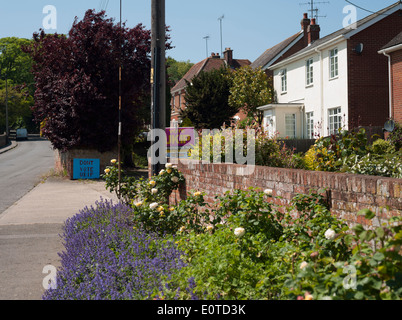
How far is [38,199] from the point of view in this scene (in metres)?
13.2

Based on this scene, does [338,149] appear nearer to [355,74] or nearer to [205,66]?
[355,74]

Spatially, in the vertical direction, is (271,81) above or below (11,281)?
above

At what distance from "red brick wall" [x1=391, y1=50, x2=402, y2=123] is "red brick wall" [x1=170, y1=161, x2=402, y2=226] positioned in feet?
49.6

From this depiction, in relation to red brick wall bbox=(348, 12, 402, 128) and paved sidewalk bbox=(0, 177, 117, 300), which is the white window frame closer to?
red brick wall bbox=(348, 12, 402, 128)

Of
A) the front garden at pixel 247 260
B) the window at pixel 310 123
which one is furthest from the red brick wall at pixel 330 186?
the window at pixel 310 123

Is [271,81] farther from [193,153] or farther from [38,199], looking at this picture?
[193,153]

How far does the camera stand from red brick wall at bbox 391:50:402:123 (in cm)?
2019

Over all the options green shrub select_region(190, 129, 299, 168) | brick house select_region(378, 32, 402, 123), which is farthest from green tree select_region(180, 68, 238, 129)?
green shrub select_region(190, 129, 299, 168)

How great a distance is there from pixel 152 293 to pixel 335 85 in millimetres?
21668

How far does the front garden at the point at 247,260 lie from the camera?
284cm

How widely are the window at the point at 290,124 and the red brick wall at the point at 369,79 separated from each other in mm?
5899

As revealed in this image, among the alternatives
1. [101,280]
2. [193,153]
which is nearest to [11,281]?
[101,280]

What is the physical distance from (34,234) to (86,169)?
34.6 feet

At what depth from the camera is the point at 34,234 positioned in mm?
8484
